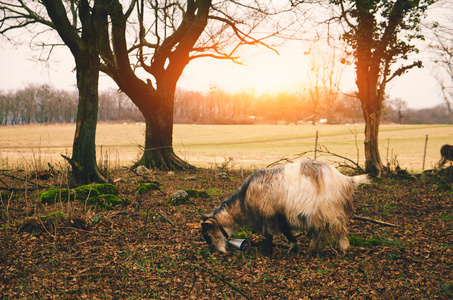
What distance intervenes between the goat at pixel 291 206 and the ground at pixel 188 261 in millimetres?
363

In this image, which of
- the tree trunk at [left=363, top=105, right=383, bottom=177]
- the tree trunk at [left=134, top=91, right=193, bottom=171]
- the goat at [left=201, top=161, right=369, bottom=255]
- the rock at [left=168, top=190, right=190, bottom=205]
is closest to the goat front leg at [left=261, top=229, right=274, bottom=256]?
the goat at [left=201, top=161, right=369, bottom=255]

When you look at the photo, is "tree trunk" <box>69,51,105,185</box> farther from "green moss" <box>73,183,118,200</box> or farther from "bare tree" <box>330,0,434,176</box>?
"bare tree" <box>330,0,434,176</box>

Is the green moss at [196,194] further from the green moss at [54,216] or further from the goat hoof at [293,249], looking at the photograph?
the goat hoof at [293,249]

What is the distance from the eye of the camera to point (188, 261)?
15.5 feet

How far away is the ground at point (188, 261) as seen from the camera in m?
3.87

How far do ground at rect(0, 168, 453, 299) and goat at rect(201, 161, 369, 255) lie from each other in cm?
36

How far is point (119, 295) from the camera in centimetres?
380

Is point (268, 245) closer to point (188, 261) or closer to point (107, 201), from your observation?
point (188, 261)

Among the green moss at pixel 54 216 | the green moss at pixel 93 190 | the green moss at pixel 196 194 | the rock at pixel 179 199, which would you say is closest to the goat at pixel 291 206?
the green moss at pixel 54 216

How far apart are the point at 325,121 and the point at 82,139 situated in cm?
6284

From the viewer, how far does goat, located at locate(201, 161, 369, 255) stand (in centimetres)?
457

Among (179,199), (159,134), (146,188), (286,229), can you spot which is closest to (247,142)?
(159,134)

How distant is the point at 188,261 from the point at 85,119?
556 centimetres

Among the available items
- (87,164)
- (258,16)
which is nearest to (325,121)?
(258,16)
